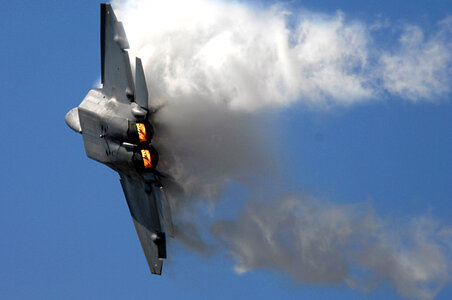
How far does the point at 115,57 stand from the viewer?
2469 cm

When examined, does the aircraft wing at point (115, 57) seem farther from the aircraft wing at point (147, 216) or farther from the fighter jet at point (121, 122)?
the aircraft wing at point (147, 216)

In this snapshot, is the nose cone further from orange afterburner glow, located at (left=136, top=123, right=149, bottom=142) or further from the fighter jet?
orange afterburner glow, located at (left=136, top=123, right=149, bottom=142)

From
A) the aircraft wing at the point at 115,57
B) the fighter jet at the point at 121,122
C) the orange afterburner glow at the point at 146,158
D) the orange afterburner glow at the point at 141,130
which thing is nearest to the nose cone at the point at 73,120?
the fighter jet at the point at 121,122

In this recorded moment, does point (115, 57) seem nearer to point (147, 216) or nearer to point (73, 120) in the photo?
point (73, 120)

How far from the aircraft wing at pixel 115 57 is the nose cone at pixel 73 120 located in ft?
7.70

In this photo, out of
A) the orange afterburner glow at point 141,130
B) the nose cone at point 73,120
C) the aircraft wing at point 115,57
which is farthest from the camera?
the nose cone at point 73,120

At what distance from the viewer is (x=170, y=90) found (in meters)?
24.3

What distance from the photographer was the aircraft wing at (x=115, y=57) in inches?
955

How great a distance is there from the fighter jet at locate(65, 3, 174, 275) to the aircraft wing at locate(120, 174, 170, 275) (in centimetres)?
5

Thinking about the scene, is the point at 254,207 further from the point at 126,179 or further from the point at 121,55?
the point at 121,55

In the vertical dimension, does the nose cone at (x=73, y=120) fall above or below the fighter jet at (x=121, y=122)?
above

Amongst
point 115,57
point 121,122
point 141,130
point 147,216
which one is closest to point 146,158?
point 141,130

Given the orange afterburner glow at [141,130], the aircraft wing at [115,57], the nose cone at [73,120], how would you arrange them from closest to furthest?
the orange afterburner glow at [141,130], the aircraft wing at [115,57], the nose cone at [73,120]

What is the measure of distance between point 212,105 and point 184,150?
157cm
